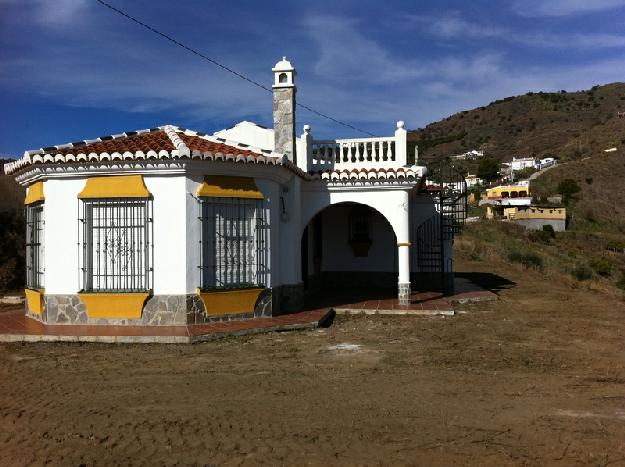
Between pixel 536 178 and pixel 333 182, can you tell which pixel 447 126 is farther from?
pixel 333 182

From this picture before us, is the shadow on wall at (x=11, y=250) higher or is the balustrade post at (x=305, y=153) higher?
the balustrade post at (x=305, y=153)

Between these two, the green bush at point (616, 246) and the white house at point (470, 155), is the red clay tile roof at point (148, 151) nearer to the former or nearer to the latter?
the green bush at point (616, 246)

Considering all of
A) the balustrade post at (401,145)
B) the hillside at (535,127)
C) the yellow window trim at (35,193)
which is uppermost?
the hillside at (535,127)

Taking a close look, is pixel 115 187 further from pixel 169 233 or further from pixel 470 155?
pixel 470 155

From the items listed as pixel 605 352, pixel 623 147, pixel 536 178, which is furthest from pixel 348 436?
pixel 623 147

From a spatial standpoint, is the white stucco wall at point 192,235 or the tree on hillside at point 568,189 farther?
the tree on hillside at point 568,189

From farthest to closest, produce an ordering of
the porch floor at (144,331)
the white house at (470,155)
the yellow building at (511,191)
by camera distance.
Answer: the white house at (470,155), the yellow building at (511,191), the porch floor at (144,331)

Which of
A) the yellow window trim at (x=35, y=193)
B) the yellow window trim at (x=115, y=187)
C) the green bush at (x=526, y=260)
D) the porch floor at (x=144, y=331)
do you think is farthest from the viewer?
the green bush at (x=526, y=260)

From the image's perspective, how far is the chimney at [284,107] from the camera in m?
12.0

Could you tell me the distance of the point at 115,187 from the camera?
9.39 metres

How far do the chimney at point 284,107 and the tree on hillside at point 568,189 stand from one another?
51.1m

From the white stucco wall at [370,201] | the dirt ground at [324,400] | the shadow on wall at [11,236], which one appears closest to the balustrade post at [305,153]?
the white stucco wall at [370,201]

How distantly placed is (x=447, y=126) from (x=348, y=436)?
101296mm

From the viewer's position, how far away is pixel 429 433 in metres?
4.56
